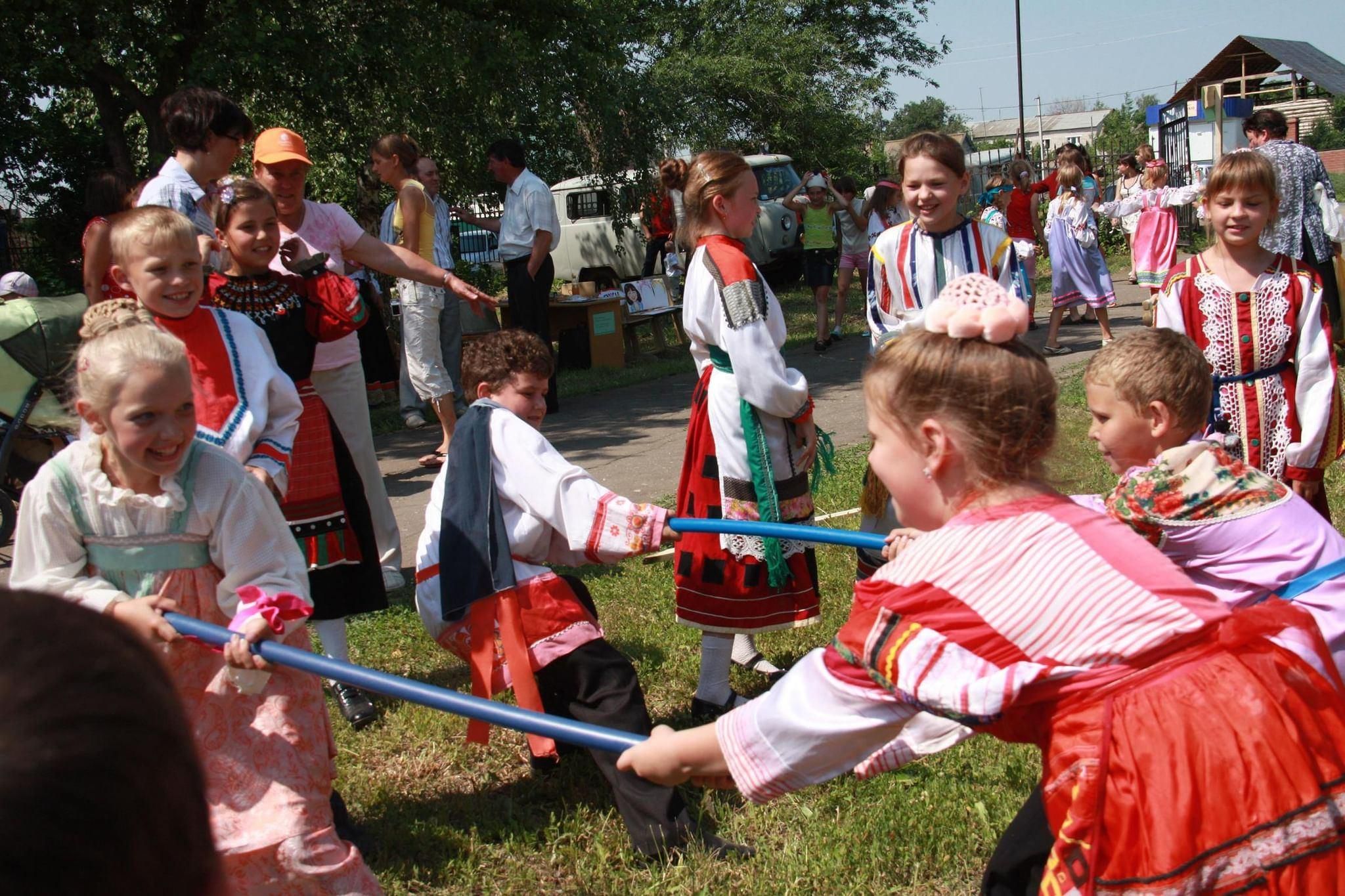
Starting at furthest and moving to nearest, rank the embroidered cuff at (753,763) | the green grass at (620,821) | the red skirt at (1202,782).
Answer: the green grass at (620,821), the embroidered cuff at (753,763), the red skirt at (1202,782)

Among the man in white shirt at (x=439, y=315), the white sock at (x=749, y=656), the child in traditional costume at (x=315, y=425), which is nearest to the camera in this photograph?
the child in traditional costume at (x=315, y=425)

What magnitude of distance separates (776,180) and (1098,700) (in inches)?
763

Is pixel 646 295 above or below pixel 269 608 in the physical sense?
above

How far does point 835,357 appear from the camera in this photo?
41.8ft

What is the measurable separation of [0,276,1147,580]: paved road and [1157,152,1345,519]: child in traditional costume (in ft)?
12.2

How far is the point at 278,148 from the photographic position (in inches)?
199

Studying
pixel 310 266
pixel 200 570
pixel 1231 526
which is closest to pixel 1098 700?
pixel 1231 526

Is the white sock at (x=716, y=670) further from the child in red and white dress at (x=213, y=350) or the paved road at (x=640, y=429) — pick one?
the paved road at (x=640, y=429)

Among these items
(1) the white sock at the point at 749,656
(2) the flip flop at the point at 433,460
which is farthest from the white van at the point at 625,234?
(1) the white sock at the point at 749,656

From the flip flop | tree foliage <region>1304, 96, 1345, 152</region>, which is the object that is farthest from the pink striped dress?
tree foliage <region>1304, 96, 1345, 152</region>

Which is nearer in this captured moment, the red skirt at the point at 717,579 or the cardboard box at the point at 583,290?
the red skirt at the point at 717,579

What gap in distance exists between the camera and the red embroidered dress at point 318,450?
414 centimetres

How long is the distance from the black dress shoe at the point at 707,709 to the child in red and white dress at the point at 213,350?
1664mm

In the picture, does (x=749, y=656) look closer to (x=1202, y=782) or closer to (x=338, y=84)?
(x=1202, y=782)
